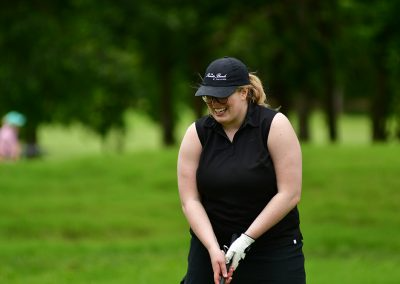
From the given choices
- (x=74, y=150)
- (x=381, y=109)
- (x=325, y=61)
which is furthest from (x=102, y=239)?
(x=74, y=150)

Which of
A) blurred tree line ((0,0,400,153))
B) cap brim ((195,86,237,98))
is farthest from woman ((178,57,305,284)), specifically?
blurred tree line ((0,0,400,153))

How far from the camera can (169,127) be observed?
36.5 meters

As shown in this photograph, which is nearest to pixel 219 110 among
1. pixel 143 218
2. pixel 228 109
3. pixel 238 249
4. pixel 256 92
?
pixel 228 109

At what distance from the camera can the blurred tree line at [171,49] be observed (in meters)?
21.8

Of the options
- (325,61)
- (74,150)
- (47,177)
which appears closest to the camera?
(47,177)

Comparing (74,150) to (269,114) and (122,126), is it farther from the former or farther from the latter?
(269,114)

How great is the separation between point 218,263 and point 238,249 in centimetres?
13

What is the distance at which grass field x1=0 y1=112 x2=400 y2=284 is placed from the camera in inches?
424

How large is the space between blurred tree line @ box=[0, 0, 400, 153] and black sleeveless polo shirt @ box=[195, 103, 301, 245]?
32.2 ft

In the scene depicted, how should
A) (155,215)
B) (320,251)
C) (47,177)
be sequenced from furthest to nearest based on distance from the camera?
(47,177) → (155,215) → (320,251)

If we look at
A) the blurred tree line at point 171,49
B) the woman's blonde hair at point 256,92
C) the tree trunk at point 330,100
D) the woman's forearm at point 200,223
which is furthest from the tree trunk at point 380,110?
the woman's forearm at point 200,223

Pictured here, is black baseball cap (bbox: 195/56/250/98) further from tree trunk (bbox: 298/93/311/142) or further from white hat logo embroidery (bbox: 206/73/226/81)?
tree trunk (bbox: 298/93/311/142)

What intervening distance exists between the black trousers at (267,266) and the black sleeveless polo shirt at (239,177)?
2.3 inches

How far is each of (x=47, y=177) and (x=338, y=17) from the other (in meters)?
15.4
